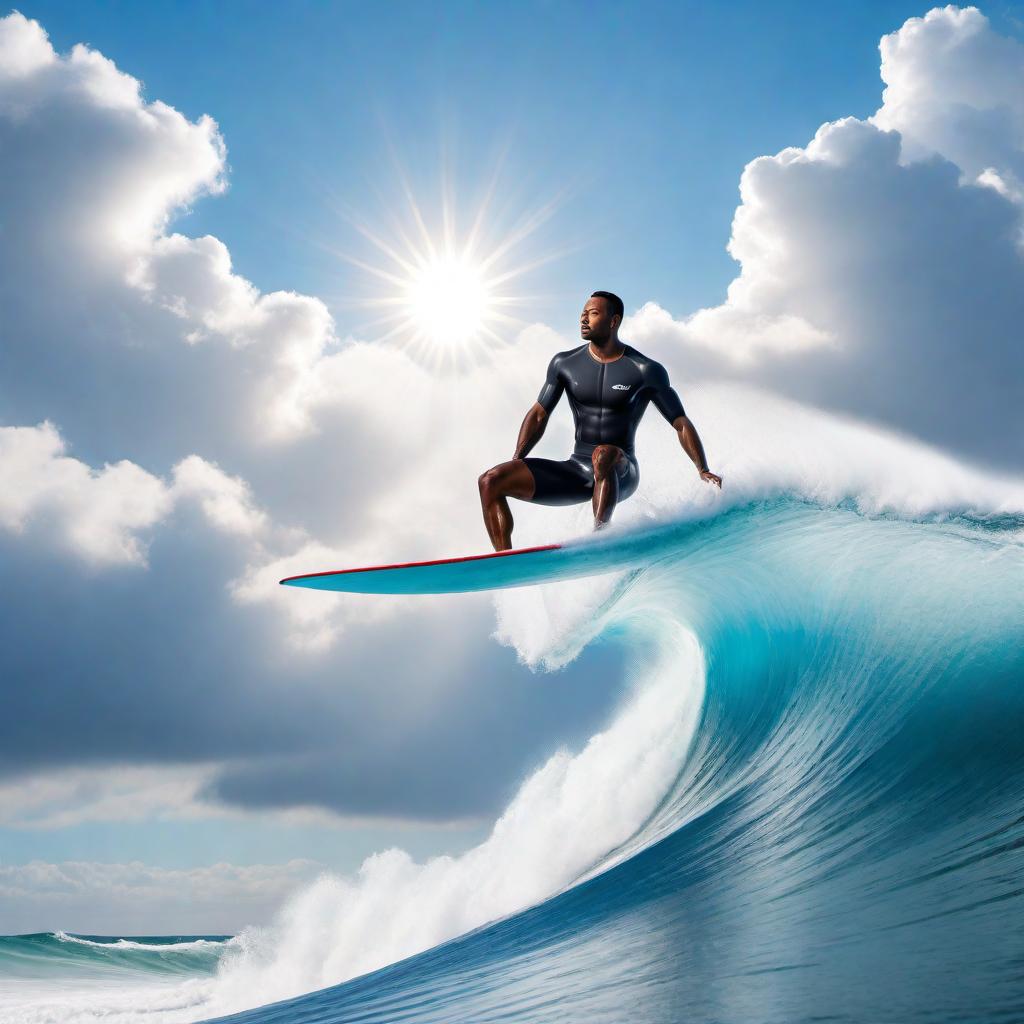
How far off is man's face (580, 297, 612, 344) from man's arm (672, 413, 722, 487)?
79cm

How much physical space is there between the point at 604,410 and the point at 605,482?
0.60 m

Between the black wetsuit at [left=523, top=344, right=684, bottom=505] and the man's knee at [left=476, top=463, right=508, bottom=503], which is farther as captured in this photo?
the black wetsuit at [left=523, top=344, right=684, bottom=505]

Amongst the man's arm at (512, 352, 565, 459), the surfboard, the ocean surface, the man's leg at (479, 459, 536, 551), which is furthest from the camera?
the man's arm at (512, 352, 565, 459)

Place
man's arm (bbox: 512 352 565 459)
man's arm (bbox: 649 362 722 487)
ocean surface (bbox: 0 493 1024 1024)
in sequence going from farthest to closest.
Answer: man's arm (bbox: 512 352 565 459)
man's arm (bbox: 649 362 722 487)
ocean surface (bbox: 0 493 1024 1024)

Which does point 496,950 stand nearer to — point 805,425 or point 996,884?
point 996,884

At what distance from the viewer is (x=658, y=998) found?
9.82 ft

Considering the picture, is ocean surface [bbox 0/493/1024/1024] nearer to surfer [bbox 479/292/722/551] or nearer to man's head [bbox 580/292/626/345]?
surfer [bbox 479/292/722/551]

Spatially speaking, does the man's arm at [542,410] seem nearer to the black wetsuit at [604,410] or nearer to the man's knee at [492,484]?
the black wetsuit at [604,410]

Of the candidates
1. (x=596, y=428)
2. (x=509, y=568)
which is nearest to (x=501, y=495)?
(x=509, y=568)

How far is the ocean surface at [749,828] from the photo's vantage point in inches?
124

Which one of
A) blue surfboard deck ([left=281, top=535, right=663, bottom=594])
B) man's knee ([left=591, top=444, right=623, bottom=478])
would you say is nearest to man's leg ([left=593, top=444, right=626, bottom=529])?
man's knee ([left=591, top=444, right=623, bottom=478])

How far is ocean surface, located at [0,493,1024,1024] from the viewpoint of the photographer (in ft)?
10.3

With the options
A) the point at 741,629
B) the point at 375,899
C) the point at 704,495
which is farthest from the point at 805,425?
the point at 375,899

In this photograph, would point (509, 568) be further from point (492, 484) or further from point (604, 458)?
point (604, 458)
